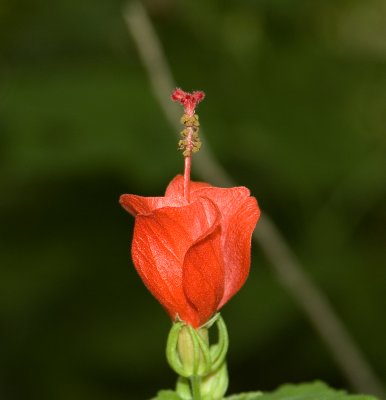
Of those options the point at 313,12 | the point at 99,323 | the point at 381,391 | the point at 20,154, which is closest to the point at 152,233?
the point at 381,391

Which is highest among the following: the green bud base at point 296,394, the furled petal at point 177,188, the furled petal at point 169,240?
the furled petal at point 177,188

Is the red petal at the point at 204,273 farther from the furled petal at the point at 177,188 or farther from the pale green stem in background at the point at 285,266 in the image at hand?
the pale green stem in background at the point at 285,266

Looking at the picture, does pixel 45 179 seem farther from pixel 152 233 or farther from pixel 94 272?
pixel 152 233

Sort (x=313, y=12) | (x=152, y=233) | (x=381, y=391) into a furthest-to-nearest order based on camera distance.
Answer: (x=313, y=12), (x=381, y=391), (x=152, y=233)

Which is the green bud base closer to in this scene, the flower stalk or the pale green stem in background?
the flower stalk

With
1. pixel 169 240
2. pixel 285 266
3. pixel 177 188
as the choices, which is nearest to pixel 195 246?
pixel 169 240

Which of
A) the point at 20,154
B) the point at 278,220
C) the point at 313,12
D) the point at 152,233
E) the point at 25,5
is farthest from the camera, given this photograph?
the point at 313,12

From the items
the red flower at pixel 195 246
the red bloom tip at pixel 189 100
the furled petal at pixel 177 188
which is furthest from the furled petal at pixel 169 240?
the red bloom tip at pixel 189 100
